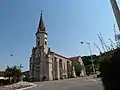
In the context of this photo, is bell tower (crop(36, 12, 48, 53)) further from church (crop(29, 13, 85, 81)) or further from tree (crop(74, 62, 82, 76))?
tree (crop(74, 62, 82, 76))

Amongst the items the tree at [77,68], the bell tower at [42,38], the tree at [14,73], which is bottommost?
the tree at [14,73]

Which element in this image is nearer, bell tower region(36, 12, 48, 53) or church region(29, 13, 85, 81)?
church region(29, 13, 85, 81)

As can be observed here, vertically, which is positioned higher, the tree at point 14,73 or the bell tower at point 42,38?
the bell tower at point 42,38

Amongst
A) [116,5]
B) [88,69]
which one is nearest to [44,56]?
[88,69]

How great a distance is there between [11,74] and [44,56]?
119 ft

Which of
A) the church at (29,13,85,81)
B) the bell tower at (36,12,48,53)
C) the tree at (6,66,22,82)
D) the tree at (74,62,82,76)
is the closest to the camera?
the tree at (6,66,22,82)

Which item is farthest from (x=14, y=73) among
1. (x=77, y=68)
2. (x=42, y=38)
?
(x=77, y=68)

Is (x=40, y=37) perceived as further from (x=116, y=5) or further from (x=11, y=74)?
(x=116, y=5)

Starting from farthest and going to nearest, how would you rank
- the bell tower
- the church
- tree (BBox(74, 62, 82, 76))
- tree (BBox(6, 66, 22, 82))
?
tree (BBox(74, 62, 82, 76)), the bell tower, the church, tree (BBox(6, 66, 22, 82))

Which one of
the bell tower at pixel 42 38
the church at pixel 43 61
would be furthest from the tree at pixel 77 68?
the bell tower at pixel 42 38

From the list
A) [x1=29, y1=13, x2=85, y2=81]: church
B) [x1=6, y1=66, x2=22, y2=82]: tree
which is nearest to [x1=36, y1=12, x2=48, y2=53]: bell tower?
[x1=29, y1=13, x2=85, y2=81]: church

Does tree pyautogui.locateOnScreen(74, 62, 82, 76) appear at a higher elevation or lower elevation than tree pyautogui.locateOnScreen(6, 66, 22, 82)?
higher

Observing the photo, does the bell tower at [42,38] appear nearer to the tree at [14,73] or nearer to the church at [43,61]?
the church at [43,61]

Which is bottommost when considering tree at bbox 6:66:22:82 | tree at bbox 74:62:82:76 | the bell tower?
tree at bbox 6:66:22:82
